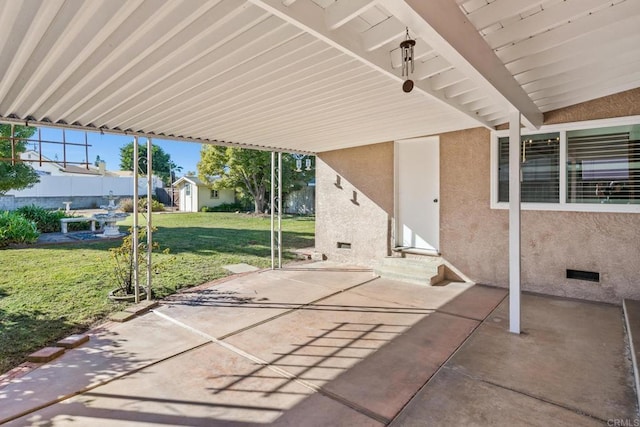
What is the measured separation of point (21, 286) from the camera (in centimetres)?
614

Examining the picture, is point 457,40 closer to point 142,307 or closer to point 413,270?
point 413,270

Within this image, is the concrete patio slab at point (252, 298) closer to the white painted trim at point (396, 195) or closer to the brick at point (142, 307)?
the brick at point (142, 307)

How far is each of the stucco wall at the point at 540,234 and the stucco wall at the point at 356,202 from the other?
1322 mm

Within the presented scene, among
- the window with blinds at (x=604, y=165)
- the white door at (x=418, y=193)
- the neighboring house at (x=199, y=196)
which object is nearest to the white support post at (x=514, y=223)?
the window with blinds at (x=604, y=165)

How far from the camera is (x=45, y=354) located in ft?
11.6

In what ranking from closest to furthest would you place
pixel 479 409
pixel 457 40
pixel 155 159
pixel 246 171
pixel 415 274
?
pixel 457 40 → pixel 479 409 → pixel 415 274 → pixel 246 171 → pixel 155 159

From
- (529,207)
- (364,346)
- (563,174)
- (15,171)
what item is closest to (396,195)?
(529,207)

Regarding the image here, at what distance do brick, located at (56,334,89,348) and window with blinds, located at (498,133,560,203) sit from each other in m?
6.49

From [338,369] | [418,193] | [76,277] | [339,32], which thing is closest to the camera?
[339,32]

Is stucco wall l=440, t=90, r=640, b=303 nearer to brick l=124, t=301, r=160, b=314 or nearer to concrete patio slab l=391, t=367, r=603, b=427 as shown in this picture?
Answer: concrete patio slab l=391, t=367, r=603, b=427

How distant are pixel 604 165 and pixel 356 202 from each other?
452 cm

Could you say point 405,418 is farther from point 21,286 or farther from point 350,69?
point 21,286

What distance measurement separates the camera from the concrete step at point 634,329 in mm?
2945

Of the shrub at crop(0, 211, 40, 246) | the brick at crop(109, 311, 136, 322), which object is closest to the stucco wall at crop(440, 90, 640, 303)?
the brick at crop(109, 311, 136, 322)
